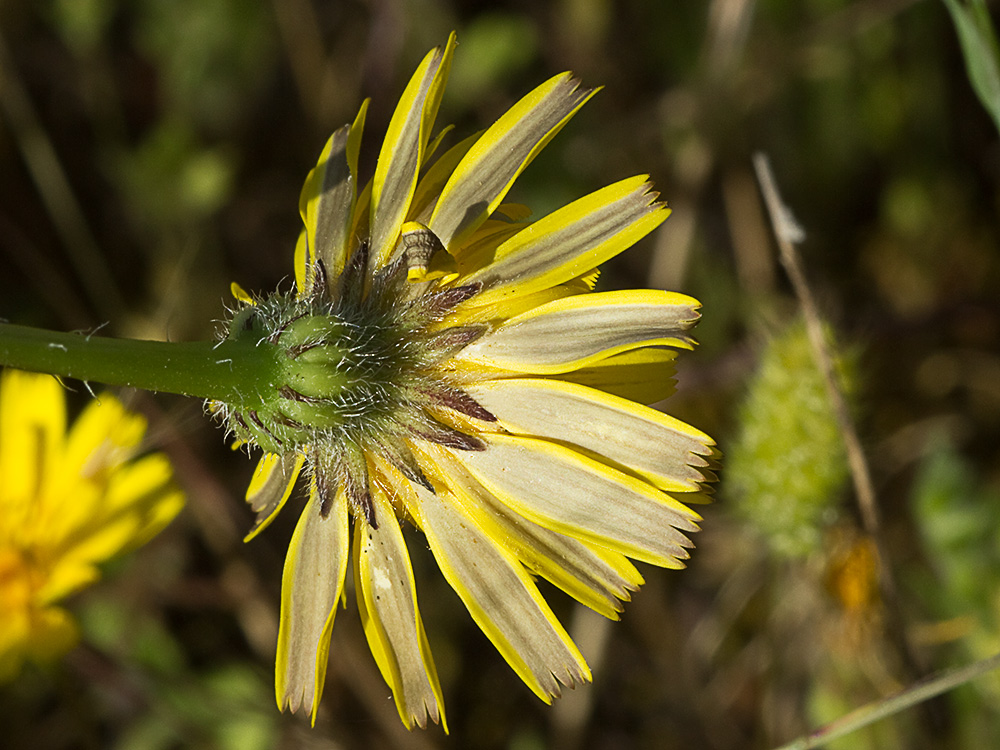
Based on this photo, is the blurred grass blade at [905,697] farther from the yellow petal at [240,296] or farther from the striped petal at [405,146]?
the yellow petal at [240,296]

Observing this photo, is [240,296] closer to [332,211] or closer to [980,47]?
[332,211]

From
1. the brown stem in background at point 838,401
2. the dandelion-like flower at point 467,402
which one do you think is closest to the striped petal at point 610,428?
the dandelion-like flower at point 467,402

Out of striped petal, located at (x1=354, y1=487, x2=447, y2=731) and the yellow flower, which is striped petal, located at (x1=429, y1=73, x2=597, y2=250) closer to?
striped petal, located at (x1=354, y1=487, x2=447, y2=731)

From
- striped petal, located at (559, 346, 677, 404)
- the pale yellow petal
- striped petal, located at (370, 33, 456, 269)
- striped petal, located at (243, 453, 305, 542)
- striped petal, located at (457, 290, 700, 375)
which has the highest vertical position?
striped petal, located at (370, 33, 456, 269)

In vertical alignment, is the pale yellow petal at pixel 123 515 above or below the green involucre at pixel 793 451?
above

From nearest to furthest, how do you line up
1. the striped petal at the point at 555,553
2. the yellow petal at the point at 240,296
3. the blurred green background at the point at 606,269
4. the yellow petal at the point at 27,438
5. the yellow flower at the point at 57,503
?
the striped petal at the point at 555,553, the yellow petal at the point at 240,296, the yellow flower at the point at 57,503, the yellow petal at the point at 27,438, the blurred green background at the point at 606,269

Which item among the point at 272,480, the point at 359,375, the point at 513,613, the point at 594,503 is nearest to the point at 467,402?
the point at 359,375

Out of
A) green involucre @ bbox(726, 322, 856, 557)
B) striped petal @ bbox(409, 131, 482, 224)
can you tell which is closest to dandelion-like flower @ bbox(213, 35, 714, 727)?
striped petal @ bbox(409, 131, 482, 224)
